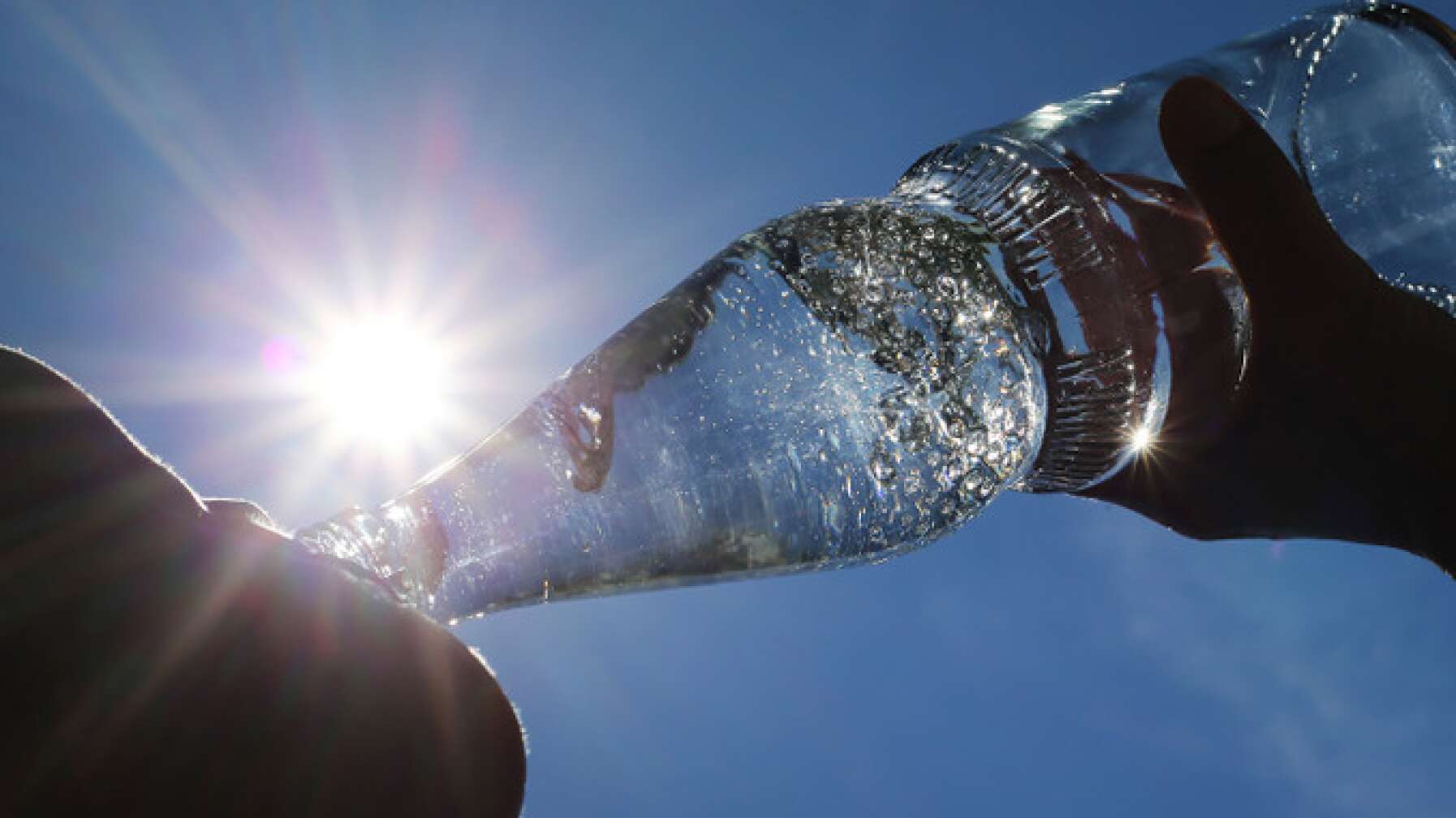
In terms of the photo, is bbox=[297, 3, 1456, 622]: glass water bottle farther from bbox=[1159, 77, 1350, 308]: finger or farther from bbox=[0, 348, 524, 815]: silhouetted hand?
bbox=[0, 348, 524, 815]: silhouetted hand

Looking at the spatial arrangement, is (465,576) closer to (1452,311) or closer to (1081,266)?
(1081,266)

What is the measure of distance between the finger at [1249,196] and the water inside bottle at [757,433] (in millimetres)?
172

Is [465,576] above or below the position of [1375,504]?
above

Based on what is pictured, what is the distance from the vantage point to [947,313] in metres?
0.67

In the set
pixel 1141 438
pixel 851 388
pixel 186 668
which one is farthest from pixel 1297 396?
pixel 186 668

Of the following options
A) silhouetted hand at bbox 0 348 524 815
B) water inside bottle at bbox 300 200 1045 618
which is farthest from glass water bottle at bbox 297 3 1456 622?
silhouetted hand at bbox 0 348 524 815

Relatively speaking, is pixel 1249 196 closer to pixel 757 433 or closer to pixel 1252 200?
pixel 1252 200

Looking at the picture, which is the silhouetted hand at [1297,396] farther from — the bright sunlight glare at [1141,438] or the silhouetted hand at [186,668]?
the silhouetted hand at [186,668]

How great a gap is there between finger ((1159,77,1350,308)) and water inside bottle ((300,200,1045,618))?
0.56ft

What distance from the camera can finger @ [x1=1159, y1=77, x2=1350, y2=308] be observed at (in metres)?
0.67

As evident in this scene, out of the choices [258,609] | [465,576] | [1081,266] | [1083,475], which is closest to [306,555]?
[258,609]

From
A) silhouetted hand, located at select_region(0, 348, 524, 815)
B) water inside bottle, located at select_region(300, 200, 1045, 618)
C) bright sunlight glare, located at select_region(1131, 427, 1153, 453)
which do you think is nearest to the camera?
silhouetted hand, located at select_region(0, 348, 524, 815)

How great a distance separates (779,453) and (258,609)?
0.40m

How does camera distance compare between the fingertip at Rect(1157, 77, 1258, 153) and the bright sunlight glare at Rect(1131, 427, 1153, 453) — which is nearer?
the fingertip at Rect(1157, 77, 1258, 153)
